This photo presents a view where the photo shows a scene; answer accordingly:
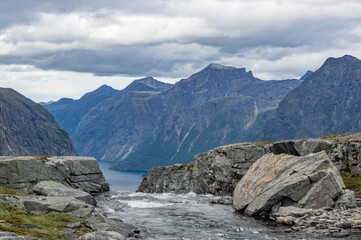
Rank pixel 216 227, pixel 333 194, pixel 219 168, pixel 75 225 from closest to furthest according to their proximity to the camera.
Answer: pixel 75 225 → pixel 216 227 → pixel 333 194 → pixel 219 168

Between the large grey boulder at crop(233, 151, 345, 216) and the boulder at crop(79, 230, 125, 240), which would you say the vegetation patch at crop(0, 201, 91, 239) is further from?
the large grey boulder at crop(233, 151, 345, 216)

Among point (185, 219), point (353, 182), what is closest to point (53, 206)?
point (185, 219)

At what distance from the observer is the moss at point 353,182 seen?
70.6 m

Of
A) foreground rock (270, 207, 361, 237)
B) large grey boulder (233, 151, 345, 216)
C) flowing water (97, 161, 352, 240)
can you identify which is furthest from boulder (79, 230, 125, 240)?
large grey boulder (233, 151, 345, 216)

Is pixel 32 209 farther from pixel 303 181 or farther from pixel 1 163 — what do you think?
pixel 303 181

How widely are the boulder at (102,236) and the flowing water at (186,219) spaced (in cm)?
569

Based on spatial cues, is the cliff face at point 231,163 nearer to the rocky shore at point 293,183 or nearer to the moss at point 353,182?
the rocky shore at point 293,183

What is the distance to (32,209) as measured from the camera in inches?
2088

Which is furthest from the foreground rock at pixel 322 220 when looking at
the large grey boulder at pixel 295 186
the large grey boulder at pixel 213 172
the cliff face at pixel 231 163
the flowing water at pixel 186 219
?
the large grey boulder at pixel 213 172

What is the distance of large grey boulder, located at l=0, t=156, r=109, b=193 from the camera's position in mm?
81062

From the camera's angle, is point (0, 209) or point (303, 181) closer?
point (0, 209)

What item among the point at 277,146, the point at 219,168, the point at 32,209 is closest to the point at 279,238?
the point at 32,209

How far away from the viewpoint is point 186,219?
6284cm

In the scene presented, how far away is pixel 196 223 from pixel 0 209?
2743 centimetres
